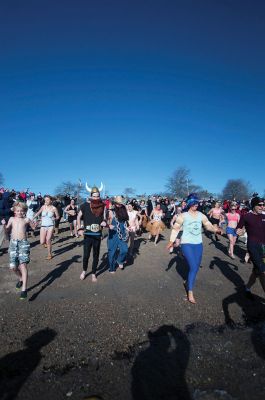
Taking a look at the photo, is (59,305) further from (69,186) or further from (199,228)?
(69,186)

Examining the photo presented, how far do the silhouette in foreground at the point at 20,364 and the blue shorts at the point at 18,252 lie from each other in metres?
1.78

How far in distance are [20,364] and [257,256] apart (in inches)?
183

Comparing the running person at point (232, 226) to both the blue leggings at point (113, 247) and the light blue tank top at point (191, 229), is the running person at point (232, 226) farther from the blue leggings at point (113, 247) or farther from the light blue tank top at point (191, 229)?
the light blue tank top at point (191, 229)

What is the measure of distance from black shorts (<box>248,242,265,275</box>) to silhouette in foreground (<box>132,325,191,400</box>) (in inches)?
89.6

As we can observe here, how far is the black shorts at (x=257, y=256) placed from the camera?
5.58 metres

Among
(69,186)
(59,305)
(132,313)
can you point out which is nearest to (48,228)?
(59,305)

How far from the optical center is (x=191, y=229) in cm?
569

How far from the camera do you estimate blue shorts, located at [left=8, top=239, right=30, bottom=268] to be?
5.64 m

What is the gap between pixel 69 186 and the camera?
6144cm

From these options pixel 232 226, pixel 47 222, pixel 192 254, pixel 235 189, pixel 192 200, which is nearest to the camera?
pixel 192 254

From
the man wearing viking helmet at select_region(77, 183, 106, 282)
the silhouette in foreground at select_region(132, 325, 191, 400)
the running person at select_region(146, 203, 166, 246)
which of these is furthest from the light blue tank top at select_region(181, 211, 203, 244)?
the running person at select_region(146, 203, 166, 246)

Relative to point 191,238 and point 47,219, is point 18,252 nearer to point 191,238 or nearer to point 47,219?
point 47,219

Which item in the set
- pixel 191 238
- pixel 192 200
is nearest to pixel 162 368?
pixel 191 238

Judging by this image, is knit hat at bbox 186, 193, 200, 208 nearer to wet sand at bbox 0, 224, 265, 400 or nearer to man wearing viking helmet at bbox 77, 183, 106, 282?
wet sand at bbox 0, 224, 265, 400
